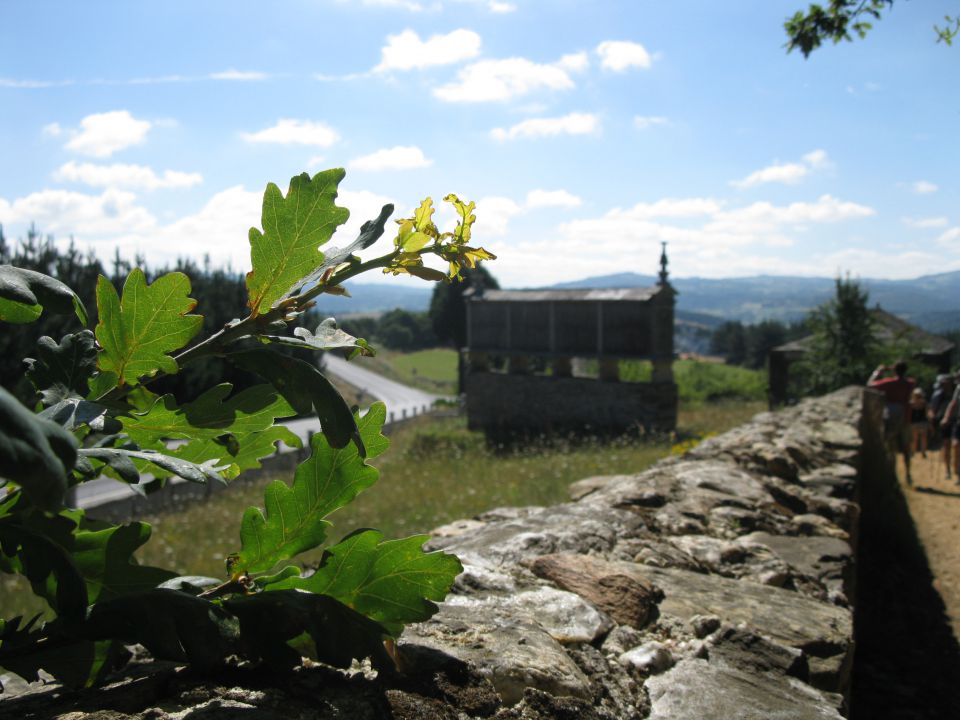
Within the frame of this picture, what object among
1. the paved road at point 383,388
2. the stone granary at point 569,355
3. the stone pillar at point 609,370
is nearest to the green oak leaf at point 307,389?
the stone granary at point 569,355

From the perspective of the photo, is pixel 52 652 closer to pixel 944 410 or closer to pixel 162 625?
pixel 162 625

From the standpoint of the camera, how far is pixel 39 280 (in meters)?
0.93

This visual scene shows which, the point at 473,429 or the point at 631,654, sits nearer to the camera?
the point at 631,654

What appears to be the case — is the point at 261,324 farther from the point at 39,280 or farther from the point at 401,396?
the point at 401,396

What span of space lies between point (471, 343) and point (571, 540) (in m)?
22.7

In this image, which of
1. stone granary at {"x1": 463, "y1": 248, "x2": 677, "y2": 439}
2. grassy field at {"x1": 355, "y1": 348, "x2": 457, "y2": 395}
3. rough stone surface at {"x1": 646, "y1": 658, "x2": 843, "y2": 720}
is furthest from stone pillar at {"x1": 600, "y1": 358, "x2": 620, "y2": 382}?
grassy field at {"x1": 355, "y1": 348, "x2": 457, "y2": 395}

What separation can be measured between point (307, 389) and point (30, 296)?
1.09 ft

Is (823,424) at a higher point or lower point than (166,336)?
lower

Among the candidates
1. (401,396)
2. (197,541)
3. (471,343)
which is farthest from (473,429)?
(401,396)

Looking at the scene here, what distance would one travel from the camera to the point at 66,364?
981 mm

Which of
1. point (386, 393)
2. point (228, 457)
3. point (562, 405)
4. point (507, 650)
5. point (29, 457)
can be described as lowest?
point (386, 393)

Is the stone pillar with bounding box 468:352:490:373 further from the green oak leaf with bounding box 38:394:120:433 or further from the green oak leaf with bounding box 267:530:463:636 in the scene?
the green oak leaf with bounding box 38:394:120:433

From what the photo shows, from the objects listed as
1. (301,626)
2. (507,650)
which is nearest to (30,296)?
(301,626)

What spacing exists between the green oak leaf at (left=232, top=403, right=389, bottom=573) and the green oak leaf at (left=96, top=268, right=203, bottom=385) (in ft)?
0.93
